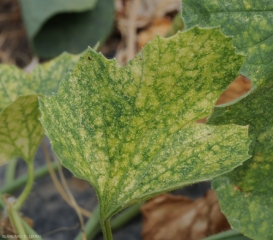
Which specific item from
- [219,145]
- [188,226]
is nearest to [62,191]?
[188,226]

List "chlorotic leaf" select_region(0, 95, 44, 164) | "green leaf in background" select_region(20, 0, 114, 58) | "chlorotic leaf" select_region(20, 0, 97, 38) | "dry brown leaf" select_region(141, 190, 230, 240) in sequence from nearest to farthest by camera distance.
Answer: "chlorotic leaf" select_region(0, 95, 44, 164), "dry brown leaf" select_region(141, 190, 230, 240), "chlorotic leaf" select_region(20, 0, 97, 38), "green leaf in background" select_region(20, 0, 114, 58)

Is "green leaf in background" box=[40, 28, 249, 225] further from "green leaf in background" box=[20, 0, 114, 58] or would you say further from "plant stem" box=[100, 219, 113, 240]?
"green leaf in background" box=[20, 0, 114, 58]

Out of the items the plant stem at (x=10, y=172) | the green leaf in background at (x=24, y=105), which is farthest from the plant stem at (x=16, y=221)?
the plant stem at (x=10, y=172)

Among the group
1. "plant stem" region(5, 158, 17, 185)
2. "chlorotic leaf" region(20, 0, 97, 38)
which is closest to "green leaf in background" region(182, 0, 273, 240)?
"plant stem" region(5, 158, 17, 185)

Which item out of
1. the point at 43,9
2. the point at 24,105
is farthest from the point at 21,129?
the point at 43,9

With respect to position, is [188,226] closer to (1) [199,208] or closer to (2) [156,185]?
(1) [199,208]

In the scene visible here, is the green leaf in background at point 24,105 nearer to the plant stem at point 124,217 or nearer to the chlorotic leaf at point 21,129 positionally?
the chlorotic leaf at point 21,129
